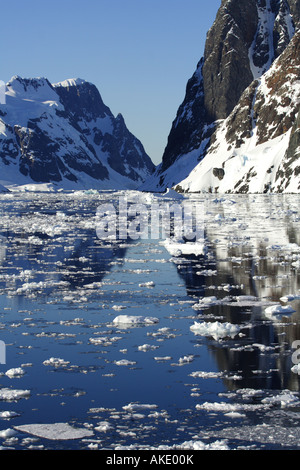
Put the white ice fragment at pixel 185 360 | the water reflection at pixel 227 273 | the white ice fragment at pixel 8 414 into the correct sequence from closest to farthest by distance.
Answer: the white ice fragment at pixel 8 414 → the white ice fragment at pixel 185 360 → the water reflection at pixel 227 273

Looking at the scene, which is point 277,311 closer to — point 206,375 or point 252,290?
point 252,290

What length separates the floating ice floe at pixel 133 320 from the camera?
18.6 meters

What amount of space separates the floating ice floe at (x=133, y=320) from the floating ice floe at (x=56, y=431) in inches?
287

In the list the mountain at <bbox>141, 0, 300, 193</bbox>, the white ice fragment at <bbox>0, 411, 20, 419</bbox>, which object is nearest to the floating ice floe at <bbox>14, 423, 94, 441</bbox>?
the white ice fragment at <bbox>0, 411, 20, 419</bbox>

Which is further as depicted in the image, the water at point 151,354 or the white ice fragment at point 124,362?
the white ice fragment at point 124,362

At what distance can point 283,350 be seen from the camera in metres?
15.4

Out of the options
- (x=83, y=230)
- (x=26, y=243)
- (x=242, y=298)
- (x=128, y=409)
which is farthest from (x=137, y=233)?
(x=128, y=409)

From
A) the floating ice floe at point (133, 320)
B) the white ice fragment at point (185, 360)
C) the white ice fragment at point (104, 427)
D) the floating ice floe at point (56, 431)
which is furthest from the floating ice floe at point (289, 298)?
the floating ice floe at point (56, 431)

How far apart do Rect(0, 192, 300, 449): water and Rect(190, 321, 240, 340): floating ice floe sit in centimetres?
14

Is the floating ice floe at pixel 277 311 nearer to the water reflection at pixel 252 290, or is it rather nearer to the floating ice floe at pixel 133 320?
the water reflection at pixel 252 290

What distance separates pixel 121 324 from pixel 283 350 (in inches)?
195

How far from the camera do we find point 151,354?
15594 mm

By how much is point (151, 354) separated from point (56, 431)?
4761mm

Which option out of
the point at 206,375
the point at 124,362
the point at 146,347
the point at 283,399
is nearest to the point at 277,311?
the point at 146,347
